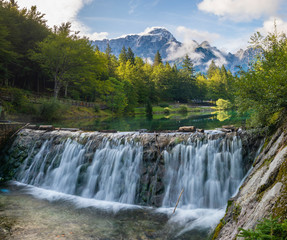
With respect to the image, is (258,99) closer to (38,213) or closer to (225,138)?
(225,138)

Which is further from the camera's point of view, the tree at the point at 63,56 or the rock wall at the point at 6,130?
the tree at the point at 63,56

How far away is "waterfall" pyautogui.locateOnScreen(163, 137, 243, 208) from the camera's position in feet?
26.7

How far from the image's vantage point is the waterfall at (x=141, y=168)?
27.5 ft

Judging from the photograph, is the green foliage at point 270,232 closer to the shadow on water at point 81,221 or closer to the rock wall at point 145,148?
the shadow on water at point 81,221

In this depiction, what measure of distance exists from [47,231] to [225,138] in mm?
7595

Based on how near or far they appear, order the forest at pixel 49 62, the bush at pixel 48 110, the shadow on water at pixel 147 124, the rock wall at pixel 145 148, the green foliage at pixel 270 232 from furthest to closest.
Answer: the forest at pixel 49 62
the bush at pixel 48 110
the shadow on water at pixel 147 124
the rock wall at pixel 145 148
the green foliage at pixel 270 232

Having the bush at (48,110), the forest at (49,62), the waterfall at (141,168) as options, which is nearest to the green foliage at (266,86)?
the waterfall at (141,168)

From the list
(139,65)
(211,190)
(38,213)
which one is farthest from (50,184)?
(139,65)

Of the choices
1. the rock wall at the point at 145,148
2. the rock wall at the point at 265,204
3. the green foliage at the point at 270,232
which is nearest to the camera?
the green foliage at the point at 270,232

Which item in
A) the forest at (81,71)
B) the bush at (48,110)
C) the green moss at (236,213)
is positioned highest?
the forest at (81,71)

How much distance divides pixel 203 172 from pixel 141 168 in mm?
2737

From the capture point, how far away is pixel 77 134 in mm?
12164

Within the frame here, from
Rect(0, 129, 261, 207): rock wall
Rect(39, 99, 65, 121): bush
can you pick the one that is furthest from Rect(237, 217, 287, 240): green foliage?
Rect(39, 99, 65, 121): bush

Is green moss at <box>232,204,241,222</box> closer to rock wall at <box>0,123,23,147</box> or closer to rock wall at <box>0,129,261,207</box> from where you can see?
rock wall at <box>0,129,261,207</box>
